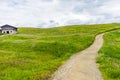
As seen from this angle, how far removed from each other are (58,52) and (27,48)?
1001cm

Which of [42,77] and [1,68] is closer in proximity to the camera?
[42,77]

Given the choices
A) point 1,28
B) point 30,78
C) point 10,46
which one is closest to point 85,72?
point 30,78

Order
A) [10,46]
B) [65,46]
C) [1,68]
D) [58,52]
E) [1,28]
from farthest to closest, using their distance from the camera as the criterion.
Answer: [1,28], [10,46], [65,46], [58,52], [1,68]

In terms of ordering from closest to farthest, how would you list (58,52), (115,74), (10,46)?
(115,74) → (58,52) → (10,46)

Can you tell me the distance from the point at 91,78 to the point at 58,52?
1284 inches

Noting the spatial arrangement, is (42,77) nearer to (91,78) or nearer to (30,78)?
(30,78)

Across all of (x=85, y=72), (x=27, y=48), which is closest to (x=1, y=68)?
(x=85, y=72)

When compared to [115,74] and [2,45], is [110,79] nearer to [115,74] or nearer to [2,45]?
[115,74]

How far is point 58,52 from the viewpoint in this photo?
58.8 metres

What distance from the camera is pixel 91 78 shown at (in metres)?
26.4

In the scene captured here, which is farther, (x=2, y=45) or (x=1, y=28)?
(x=1, y=28)

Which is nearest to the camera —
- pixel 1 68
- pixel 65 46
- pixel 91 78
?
pixel 91 78

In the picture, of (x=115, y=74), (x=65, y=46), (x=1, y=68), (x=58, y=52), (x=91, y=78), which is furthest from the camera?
(x=65, y=46)

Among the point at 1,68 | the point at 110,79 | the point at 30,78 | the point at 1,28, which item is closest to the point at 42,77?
the point at 30,78
